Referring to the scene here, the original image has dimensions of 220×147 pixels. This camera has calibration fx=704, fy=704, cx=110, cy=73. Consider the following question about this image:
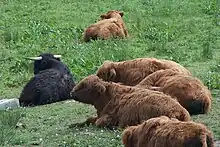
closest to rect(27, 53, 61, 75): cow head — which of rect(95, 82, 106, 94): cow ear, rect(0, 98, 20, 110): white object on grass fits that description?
rect(0, 98, 20, 110): white object on grass

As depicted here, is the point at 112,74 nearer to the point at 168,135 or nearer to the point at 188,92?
the point at 188,92

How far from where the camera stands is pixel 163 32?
1806 cm

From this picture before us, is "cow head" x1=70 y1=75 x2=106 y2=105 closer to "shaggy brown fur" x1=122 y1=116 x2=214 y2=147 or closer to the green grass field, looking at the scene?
the green grass field

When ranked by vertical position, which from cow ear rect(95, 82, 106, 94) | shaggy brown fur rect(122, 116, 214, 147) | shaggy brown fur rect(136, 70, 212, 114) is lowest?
shaggy brown fur rect(136, 70, 212, 114)

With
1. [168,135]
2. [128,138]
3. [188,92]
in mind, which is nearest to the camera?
[168,135]

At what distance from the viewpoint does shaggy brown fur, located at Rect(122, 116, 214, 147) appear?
668 centimetres

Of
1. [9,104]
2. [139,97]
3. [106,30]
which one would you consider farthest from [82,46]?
[139,97]

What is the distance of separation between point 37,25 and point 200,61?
19.3 feet

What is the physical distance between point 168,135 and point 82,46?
31.8ft

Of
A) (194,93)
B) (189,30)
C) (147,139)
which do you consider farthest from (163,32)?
(147,139)

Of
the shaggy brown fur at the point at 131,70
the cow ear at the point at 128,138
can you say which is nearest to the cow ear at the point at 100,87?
the shaggy brown fur at the point at 131,70

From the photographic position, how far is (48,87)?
1257 cm

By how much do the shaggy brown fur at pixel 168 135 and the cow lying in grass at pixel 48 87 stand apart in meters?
5.04

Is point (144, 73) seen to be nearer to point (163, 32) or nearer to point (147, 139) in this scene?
point (147, 139)
